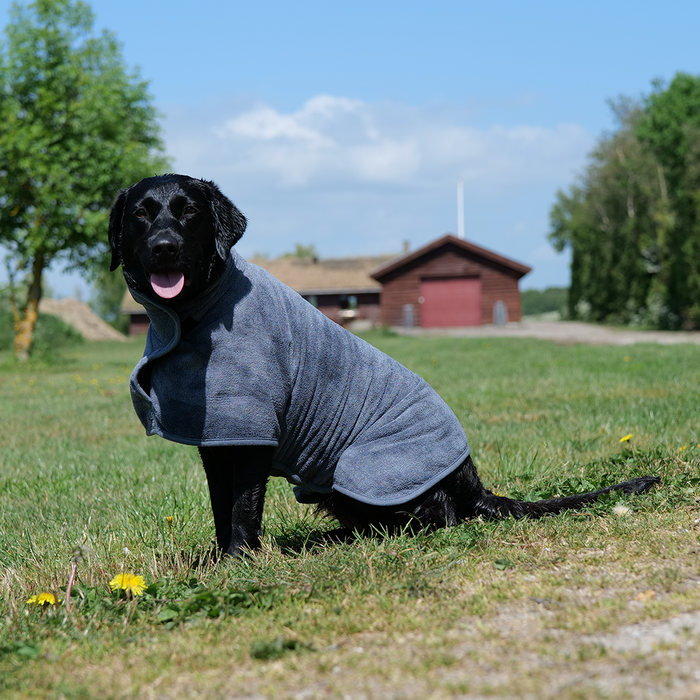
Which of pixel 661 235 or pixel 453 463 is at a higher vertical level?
pixel 661 235

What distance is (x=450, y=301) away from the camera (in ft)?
126

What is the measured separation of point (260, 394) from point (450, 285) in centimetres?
3628

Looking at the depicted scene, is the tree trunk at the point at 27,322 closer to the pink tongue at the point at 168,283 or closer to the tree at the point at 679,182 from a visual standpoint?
the pink tongue at the point at 168,283

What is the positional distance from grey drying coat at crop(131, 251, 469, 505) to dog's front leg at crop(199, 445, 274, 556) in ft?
0.33

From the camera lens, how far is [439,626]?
2.13 metres

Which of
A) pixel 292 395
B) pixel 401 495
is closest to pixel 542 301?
pixel 401 495

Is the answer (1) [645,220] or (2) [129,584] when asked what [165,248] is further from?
(1) [645,220]

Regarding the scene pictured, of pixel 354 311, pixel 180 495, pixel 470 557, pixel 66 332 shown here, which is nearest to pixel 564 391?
pixel 180 495

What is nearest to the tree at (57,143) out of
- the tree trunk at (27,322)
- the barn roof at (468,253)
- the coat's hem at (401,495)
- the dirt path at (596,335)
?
the tree trunk at (27,322)

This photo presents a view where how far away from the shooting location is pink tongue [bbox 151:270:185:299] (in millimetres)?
2688

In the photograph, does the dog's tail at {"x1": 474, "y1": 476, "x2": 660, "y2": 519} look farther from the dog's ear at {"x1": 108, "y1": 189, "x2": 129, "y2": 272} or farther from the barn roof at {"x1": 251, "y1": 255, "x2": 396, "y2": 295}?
the barn roof at {"x1": 251, "y1": 255, "x2": 396, "y2": 295}

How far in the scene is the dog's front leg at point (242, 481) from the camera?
2859mm

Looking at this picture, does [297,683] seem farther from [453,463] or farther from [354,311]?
[354,311]

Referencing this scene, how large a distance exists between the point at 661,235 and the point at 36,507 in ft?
92.8
